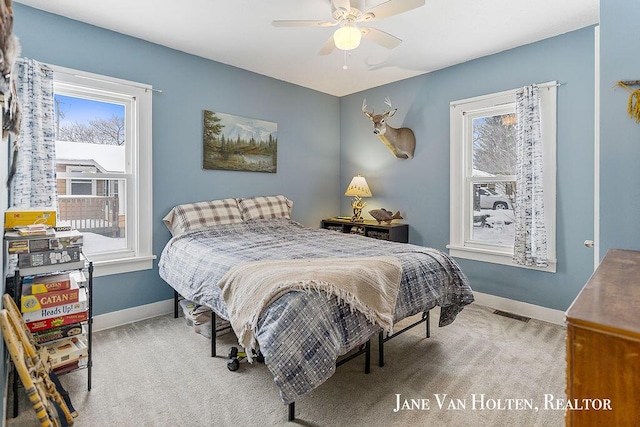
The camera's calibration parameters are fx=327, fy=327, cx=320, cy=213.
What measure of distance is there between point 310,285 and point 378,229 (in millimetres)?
2467

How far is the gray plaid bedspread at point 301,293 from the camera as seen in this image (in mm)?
1512

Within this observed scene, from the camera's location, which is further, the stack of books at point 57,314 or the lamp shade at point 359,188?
the lamp shade at point 359,188

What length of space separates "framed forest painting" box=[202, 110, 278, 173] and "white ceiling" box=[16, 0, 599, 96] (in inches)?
25.2

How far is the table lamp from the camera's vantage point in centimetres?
438

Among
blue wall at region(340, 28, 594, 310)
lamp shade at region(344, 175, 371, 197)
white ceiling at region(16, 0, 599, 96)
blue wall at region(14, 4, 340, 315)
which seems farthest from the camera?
lamp shade at region(344, 175, 371, 197)

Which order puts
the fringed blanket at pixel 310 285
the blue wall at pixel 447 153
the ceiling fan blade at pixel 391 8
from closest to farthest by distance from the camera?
the fringed blanket at pixel 310 285 → the ceiling fan blade at pixel 391 8 → the blue wall at pixel 447 153

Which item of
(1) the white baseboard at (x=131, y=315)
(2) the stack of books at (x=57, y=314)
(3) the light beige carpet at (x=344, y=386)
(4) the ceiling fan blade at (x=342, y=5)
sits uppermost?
(4) the ceiling fan blade at (x=342, y=5)

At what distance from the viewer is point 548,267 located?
304 centimetres

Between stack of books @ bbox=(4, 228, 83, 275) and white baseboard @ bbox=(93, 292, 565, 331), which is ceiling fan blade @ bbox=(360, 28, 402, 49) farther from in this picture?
white baseboard @ bbox=(93, 292, 565, 331)

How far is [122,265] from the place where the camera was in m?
3.00

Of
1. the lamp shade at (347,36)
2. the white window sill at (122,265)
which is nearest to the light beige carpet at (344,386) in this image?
the white window sill at (122,265)

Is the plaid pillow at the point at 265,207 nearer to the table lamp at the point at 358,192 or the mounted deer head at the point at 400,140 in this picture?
the table lamp at the point at 358,192

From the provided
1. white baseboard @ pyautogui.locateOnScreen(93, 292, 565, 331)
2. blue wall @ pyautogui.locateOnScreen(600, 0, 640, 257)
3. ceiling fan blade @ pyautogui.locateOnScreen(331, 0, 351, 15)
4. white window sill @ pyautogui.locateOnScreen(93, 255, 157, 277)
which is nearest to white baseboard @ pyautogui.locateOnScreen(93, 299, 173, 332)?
white baseboard @ pyautogui.locateOnScreen(93, 292, 565, 331)

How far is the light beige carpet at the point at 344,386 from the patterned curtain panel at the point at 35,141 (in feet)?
4.06
